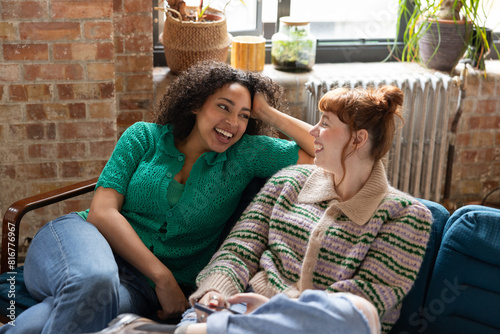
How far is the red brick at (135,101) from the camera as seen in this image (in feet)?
9.22

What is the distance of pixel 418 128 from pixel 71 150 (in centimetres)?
174

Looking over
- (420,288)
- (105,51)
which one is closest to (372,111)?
(420,288)

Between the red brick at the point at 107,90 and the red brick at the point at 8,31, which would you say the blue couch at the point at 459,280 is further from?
the red brick at the point at 8,31

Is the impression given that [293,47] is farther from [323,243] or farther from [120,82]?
[323,243]

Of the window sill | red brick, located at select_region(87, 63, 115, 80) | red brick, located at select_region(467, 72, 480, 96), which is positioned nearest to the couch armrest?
red brick, located at select_region(87, 63, 115, 80)

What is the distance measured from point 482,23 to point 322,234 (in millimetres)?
2025

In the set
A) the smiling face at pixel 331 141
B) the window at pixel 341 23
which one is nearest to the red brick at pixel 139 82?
the window at pixel 341 23

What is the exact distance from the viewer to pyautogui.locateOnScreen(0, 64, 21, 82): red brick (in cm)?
245

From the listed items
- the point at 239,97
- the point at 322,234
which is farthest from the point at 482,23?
the point at 322,234

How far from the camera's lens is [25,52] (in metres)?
2.44

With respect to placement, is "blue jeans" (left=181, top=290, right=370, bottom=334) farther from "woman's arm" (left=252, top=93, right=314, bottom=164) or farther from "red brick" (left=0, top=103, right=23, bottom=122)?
"red brick" (left=0, top=103, right=23, bottom=122)

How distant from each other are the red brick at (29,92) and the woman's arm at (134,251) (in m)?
0.81

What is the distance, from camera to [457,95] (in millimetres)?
3193

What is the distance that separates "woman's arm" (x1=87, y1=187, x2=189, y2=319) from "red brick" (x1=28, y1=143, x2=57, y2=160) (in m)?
0.81
